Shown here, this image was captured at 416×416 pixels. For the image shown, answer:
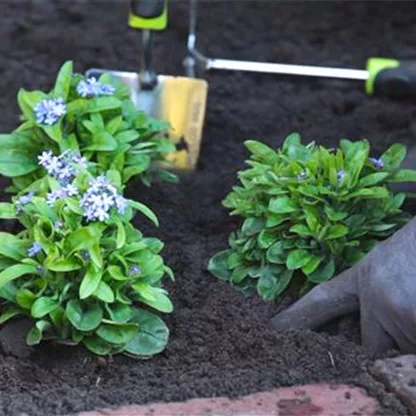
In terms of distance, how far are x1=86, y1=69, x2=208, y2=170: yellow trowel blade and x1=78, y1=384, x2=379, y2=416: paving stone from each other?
1.12 meters

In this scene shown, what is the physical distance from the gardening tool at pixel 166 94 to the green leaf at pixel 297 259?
75cm

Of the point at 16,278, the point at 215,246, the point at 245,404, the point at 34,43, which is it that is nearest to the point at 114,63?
the point at 34,43

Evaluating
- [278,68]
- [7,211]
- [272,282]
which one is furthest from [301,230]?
[278,68]

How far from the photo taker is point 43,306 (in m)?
2.34

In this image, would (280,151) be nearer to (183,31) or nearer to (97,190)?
(97,190)

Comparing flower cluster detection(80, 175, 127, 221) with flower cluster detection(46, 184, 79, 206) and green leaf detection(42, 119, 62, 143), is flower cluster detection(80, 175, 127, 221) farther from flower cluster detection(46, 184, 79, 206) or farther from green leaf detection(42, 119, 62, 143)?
green leaf detection(42, 119, 62, 143)

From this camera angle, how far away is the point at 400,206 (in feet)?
9.09

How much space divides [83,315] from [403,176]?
720 millimetres

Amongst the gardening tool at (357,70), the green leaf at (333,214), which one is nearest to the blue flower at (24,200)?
the green leaf at (333,214)

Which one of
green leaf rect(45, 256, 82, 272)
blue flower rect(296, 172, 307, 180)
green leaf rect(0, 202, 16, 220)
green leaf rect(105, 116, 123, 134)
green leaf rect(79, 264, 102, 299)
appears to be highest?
blue flower rect(296, 172, 307, 180)

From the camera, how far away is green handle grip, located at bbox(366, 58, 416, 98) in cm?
345

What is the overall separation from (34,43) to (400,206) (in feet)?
5.11

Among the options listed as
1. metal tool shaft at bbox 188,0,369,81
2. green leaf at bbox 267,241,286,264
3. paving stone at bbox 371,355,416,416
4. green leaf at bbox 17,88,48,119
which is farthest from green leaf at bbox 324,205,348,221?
metal tool shaft at bbox 188,0,369,81

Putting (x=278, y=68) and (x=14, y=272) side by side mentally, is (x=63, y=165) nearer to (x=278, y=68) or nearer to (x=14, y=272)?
(x=14, y=272)
